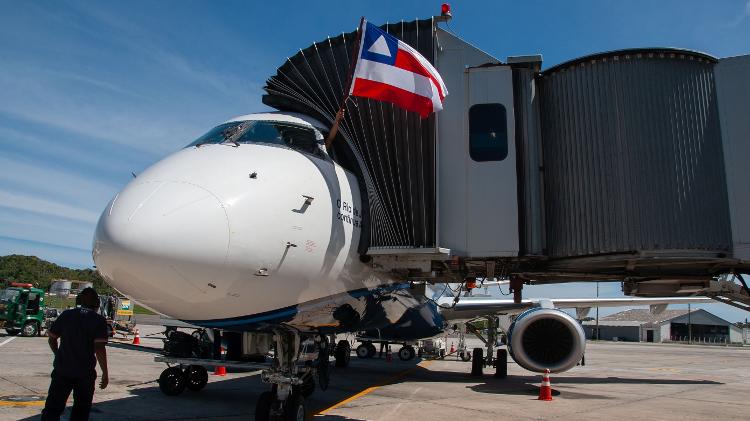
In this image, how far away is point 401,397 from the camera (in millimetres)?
11273

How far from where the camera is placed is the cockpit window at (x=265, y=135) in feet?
22.3

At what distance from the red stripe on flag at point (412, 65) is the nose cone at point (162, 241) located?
3.02 m

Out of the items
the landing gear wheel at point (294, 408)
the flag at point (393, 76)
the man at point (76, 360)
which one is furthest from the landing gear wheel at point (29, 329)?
the flag at point (393, 76)

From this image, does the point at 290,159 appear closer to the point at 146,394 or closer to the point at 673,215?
the point at 673,215

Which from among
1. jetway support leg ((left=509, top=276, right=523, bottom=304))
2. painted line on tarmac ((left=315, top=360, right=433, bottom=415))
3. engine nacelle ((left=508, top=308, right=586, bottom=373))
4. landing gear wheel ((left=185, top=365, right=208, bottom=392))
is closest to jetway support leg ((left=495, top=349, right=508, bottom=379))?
painted line on tarmac ((left=315, top=360, right=433, bottom=415))

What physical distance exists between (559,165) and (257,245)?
3.63m

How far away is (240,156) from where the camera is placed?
6.18 meters

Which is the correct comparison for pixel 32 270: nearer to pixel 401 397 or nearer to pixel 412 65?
pixel 401 397

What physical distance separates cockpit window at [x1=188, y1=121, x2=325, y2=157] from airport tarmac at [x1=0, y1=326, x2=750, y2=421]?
3903 mm

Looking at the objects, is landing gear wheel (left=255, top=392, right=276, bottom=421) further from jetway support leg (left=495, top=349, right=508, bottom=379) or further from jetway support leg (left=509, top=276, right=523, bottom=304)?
jetway support leg (left=495, top=349, right=508, bottom=379)

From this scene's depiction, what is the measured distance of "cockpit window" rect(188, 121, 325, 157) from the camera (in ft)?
22.3

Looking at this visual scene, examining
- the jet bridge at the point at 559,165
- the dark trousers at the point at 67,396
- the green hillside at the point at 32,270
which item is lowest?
the dark trousers at the point at 67,396

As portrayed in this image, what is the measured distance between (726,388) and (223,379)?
12.7m

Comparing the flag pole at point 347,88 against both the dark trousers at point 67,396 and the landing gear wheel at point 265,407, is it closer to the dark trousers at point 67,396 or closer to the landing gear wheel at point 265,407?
the landing gear wheel at point 265,407
